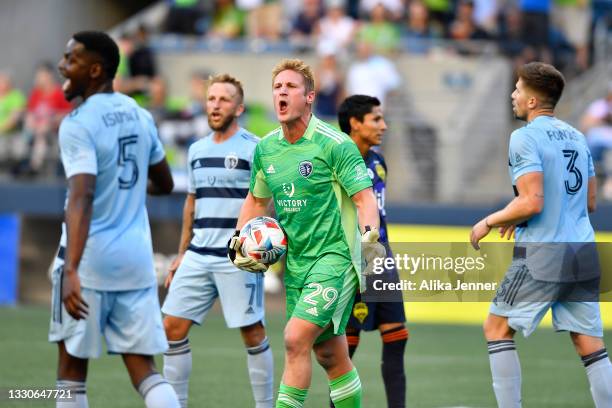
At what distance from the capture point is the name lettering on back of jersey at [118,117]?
245 inches

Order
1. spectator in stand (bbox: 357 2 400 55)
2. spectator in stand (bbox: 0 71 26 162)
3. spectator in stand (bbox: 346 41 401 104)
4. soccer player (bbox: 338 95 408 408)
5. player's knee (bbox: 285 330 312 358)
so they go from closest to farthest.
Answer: player's knee (bbox: 285 330 312 358) < soccer player (bbox: 338 95 408 408) < spectator in stand (bbox: 346 41 401 104) < spectator in stand (bbox: 0 71 26 162) < spectator in stand (bbox: 357 2 400 55)

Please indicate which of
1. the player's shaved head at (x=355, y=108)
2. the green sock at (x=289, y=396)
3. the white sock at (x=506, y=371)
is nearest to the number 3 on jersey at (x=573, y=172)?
the white sock at (x=506, y=371)

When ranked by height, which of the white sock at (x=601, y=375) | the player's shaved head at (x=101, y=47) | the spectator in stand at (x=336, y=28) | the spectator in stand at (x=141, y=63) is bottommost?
the white sock at (x=601, y=375)

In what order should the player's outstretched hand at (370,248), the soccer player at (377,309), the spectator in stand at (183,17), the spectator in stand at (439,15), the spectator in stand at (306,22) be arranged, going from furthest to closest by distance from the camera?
the spectator in stand at (183,17) → the spectator in stand at (439,15) → the spectator in stand at (306,22) → the soccer player at (377,309) → the player's outstretched hand at (370,248)

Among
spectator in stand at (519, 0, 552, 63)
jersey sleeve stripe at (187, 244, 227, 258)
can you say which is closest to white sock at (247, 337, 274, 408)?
jersey sleeve stripe at (187, 244, 227, 258)

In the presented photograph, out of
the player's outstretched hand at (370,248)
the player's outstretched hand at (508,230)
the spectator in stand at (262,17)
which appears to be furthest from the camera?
the spectator in stand at (262,17)

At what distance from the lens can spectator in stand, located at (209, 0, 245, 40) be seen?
19531 millimetres

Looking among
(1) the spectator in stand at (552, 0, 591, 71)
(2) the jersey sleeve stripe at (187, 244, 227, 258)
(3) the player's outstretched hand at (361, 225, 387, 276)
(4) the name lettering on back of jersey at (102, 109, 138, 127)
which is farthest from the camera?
(1) the spectator in stand at (552, 0, 591, 71)

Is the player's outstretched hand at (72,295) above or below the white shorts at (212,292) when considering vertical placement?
below

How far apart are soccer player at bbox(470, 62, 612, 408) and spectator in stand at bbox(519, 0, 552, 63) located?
11851 mm

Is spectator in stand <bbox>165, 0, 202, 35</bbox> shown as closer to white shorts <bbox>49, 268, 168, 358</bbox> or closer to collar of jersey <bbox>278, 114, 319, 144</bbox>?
collar of jersey <bbox>278, 114, 319, 144</bbox>

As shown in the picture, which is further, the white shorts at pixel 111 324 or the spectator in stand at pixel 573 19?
the spectator in stand at pixel 573 19

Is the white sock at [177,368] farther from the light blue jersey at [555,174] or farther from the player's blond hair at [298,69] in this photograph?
the light blue jersey at [555,174]

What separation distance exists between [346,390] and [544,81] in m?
2.16
